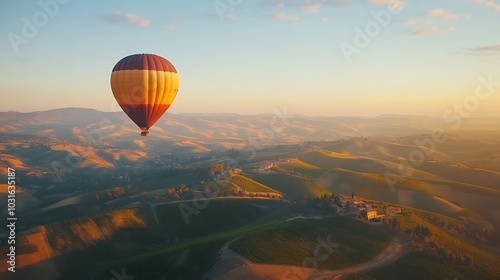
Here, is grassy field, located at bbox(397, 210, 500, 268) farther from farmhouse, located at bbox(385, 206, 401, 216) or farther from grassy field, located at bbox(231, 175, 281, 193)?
grassy field, located at bbox(231, 175, 281, 193)

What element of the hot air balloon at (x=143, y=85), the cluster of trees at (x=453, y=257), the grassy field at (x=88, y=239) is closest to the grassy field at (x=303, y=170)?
the grassy field at (x=88, y=239)

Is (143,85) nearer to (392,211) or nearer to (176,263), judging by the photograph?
(176,263)

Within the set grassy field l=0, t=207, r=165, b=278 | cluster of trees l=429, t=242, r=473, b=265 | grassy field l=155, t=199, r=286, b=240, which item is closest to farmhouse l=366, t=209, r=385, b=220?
cluster of trees l=429, t=242, r=473, b=265

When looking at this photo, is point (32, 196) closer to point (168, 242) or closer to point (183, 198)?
point (183, 198)

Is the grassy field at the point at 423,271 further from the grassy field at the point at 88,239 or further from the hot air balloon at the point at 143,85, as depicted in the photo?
the grassy field at the point at 88,239

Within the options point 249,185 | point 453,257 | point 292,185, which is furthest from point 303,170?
point 453,257
